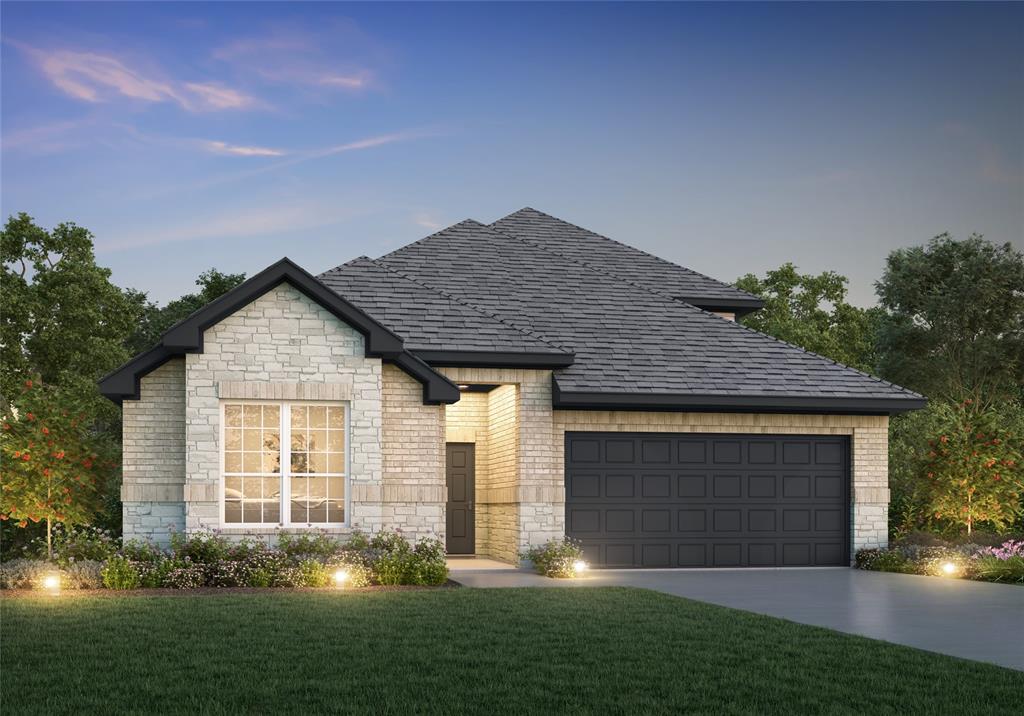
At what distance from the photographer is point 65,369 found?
3712cm

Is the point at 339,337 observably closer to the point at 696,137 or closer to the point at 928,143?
the point at 696,137

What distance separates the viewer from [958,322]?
48000 millimetres

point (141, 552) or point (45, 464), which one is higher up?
point (45, 464)

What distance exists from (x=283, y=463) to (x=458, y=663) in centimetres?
903

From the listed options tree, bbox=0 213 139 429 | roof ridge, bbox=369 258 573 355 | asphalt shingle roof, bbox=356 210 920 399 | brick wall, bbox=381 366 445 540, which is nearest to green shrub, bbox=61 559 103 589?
brick wall, bbox=381 366 445 540

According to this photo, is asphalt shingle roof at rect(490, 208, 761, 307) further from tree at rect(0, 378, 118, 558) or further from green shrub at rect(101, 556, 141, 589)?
green shrub at rect(101, 556, 141, 589)

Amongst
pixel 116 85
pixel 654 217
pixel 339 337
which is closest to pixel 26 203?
pixel 116 85

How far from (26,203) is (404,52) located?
20.6 m

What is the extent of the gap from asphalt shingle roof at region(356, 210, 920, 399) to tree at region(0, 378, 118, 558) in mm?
5907

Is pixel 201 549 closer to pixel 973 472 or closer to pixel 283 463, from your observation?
pixel 283 463

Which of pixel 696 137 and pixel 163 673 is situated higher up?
pixel 696 137

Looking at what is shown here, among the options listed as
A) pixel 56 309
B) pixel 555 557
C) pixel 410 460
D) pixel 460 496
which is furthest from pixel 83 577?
pixel 56 309

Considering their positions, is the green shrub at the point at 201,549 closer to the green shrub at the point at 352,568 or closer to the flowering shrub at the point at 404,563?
the green shrub at the point at 352,568

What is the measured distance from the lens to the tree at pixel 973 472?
21.9m
